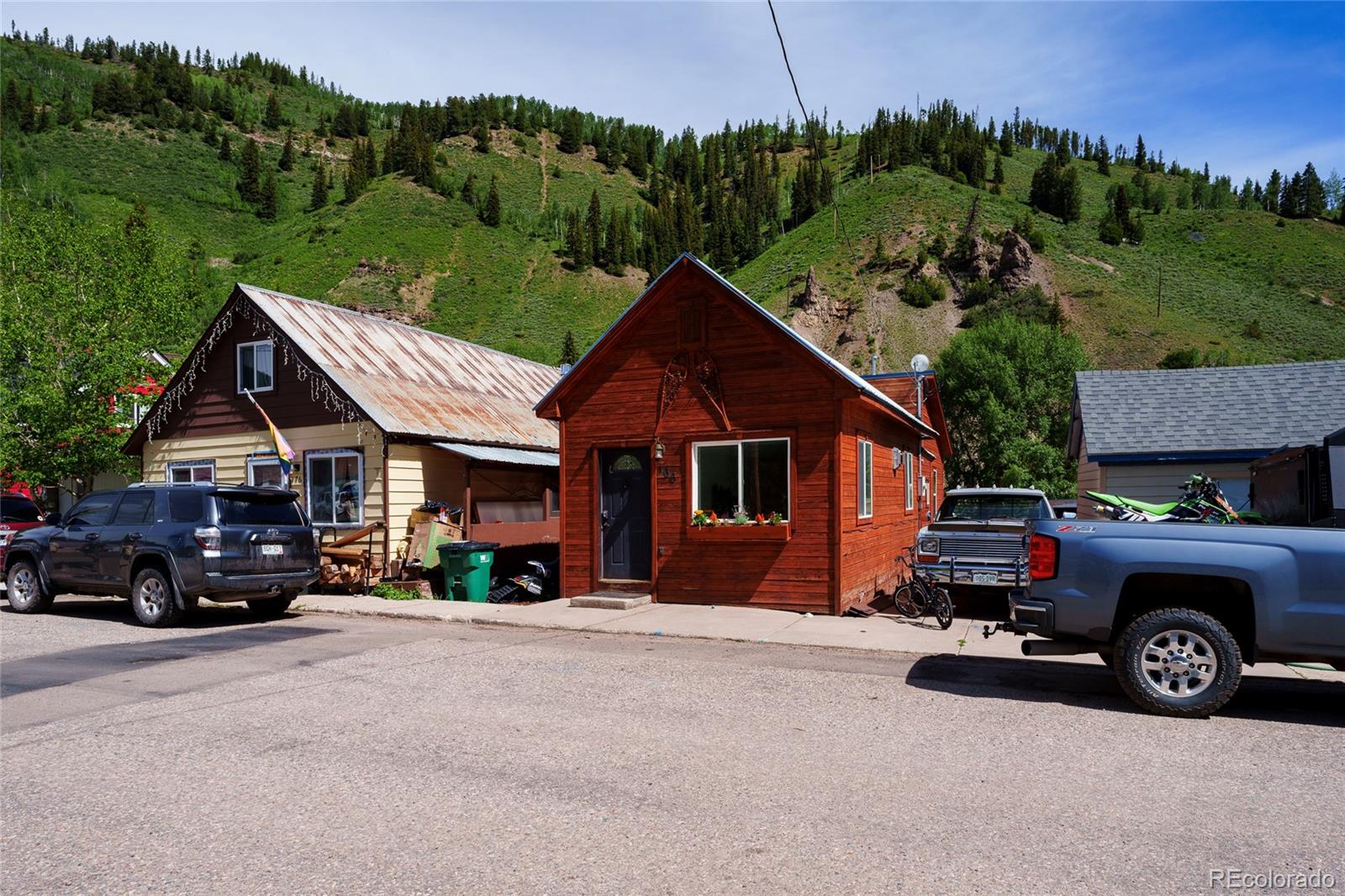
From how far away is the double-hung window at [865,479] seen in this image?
15059mm

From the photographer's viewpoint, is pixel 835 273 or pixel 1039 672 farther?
pixel 835 273

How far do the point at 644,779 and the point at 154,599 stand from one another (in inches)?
389

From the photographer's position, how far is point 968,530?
13.4m

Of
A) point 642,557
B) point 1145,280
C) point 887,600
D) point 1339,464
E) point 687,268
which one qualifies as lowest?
point 887,600

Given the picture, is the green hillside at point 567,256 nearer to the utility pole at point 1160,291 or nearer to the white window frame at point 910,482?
the utility pole at point 1160,291

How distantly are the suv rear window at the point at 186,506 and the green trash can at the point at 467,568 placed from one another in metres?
4.54

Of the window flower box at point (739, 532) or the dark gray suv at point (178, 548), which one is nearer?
the dark gray suv at point (178, 548)

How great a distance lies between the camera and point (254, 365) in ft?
63.3

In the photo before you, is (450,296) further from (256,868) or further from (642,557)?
(256,868)

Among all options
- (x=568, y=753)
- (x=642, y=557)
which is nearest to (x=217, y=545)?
(x=642, y=557)

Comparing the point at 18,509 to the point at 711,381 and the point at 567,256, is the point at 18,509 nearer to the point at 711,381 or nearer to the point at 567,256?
the point at 711,381

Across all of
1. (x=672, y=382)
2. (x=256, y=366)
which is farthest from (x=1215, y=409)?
(x=256, y=366)

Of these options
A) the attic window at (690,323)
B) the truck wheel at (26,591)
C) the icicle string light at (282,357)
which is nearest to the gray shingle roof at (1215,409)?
the attic window at (690,323)

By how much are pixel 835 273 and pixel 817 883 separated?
8391cm
